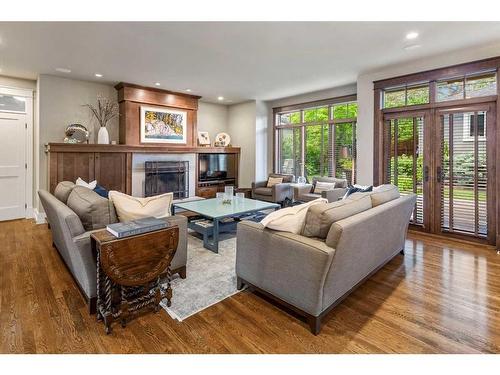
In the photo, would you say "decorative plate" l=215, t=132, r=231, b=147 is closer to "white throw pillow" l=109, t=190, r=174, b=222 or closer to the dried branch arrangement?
the dried branch arrangement

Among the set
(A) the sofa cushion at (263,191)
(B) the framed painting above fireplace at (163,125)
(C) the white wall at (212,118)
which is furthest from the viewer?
(C) the white wall at (212,118)

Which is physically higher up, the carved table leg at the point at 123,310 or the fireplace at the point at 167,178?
the fireplace at the point at 167,178

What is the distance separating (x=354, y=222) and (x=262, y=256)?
0.74 metres

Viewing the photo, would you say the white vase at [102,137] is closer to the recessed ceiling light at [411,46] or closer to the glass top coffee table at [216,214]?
the glass top coffee table at [216,214]

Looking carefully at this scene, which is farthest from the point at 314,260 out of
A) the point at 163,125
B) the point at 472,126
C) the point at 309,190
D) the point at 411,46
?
the point at 163,125

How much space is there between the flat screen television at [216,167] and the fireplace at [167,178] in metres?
0.51

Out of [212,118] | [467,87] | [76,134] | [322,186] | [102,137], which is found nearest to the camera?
[467,87]

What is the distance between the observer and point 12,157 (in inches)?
207

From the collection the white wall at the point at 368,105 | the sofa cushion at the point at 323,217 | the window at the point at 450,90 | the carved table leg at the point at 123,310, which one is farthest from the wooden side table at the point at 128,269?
the window at the point at 450,90

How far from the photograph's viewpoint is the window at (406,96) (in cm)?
443

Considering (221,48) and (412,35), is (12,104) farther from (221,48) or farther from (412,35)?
(412,35)

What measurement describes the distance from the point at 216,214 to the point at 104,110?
148 inches
